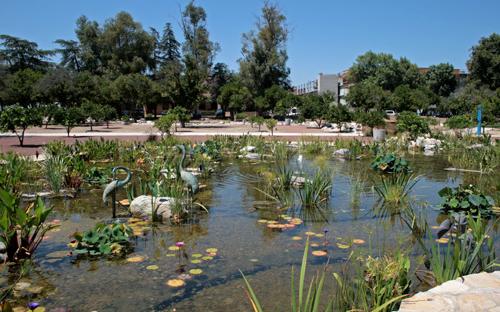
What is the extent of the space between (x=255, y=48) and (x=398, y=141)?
35.6m

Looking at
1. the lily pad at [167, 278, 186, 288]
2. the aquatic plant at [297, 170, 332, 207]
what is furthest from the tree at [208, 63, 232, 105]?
the lily pad at [167, 278, 186, 288]

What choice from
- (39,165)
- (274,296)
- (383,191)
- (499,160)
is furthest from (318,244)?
(499,160)

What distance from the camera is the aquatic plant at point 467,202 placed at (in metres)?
6.04

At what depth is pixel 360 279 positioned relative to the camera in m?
3.08

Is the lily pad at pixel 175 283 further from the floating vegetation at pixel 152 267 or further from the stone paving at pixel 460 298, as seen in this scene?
the stone paving at pixel 460 298

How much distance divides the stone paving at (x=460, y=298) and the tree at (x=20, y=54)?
59.6 m

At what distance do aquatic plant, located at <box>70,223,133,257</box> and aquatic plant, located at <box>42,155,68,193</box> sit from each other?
2735 mm

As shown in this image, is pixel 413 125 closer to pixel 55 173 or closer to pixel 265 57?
pixel 55 173

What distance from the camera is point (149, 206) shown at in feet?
19.9

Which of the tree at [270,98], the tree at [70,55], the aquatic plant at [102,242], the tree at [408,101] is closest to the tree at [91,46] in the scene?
the tree at [70,55]

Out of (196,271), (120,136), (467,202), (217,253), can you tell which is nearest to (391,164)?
(467,202)

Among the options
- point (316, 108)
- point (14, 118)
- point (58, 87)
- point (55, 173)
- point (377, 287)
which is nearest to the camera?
point (377, 287)

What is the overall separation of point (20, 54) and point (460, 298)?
62.6m

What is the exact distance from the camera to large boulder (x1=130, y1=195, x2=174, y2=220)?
6.04 metres
